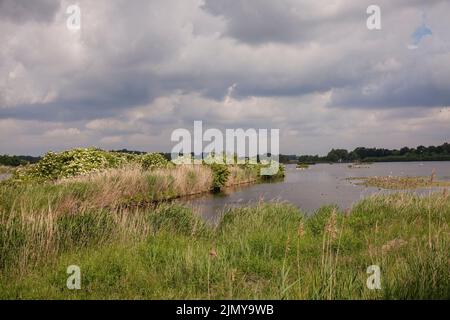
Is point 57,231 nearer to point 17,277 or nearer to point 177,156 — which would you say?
point 17,277

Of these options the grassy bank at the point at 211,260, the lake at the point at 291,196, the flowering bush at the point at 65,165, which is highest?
the flowering bush at the point at 65,165

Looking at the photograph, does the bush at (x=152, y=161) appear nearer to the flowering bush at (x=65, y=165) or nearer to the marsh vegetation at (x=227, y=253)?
the flowering bush at (x=65, y=165)

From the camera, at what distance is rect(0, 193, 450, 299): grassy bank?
5.86 meters

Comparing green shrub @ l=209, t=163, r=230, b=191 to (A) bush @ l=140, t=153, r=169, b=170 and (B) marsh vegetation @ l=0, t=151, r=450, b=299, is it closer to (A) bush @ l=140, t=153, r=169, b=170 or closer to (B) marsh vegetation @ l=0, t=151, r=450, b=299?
(A) bush @ l=140, t=153, r=169, b=170

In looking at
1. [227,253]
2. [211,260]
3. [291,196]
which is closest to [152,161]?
[291,196]

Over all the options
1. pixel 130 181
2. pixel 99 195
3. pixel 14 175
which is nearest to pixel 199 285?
pixel 99 195

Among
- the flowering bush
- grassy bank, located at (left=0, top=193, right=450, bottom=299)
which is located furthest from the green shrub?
grassy bank, located at (left=0, top=193, right=450, bottom=299)

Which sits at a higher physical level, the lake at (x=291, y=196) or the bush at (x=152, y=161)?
the bush at (x=152, y=161)

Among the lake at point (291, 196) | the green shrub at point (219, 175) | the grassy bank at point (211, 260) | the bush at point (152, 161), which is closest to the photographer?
the grassy bank at point (211, 260)

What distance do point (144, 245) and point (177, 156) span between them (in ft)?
95.5

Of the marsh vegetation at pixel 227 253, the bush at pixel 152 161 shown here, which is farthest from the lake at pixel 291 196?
the bush at pixel 152 161

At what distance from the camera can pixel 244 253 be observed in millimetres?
8258

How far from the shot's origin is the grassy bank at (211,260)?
5855 mm

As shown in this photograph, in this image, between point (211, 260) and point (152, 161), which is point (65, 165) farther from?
point (211, 260)
